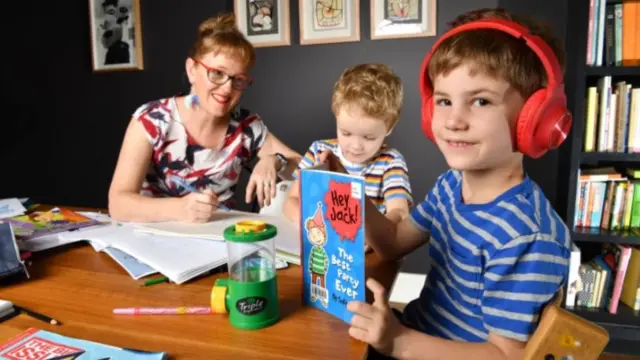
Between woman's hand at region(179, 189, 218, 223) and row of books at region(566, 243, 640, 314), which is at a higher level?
woman's hand at region(179, 189, 218, 223)

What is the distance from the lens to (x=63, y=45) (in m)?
3.40

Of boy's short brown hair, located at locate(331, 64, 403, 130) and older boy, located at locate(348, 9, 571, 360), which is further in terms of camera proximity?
boy's short brown hair, located at locate(331, 64, 403, 130)

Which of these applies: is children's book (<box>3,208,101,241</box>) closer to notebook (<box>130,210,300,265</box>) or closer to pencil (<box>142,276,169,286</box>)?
notebook (<box>130,210,300,265</box>)

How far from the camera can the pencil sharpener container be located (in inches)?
32.0

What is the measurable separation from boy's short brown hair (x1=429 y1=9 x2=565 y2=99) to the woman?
752 millimetres

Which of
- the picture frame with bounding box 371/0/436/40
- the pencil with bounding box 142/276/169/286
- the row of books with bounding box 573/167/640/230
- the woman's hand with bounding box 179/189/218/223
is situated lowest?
the row of books with bounding box 573/167/640/230

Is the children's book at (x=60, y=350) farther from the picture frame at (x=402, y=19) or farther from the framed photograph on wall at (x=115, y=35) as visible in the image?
the framed photograph on wall at (x=115, y=35)

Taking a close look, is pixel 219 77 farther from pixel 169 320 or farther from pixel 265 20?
pixel 265 20

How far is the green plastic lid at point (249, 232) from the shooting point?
808 mm

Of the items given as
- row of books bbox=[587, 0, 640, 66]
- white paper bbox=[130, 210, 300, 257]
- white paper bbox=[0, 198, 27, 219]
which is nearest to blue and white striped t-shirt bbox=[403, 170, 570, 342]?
white paper bbox=[130, 210, 300, 257]

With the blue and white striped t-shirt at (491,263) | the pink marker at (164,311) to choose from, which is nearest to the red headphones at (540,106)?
the blue and white striped t-shirt at (491,263)

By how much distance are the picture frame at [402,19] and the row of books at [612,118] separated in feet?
2.84

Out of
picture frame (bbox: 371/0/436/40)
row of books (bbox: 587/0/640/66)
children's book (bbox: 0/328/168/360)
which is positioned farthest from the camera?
picture frame (bbox: 371/0/436/40)

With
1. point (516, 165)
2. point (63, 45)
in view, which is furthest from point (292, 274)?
point (63, 45)
